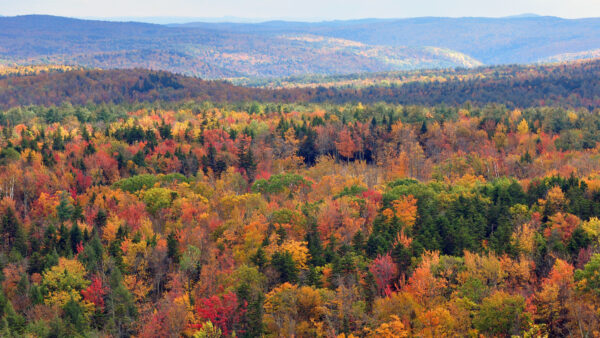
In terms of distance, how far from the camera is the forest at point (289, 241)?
63.6 meters

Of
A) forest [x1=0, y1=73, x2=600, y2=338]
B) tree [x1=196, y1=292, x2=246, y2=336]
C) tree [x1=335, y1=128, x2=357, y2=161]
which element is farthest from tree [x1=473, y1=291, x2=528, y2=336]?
tree [x1=335, y1=128, x2=357, y2=161]

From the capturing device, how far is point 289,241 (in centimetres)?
8262

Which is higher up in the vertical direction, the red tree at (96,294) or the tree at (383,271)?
the tree at (383,271)

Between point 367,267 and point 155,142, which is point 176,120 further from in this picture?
point 367,267

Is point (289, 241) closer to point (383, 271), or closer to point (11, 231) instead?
point (383, 271)

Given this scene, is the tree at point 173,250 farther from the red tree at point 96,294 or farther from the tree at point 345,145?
the tree at point 345,145

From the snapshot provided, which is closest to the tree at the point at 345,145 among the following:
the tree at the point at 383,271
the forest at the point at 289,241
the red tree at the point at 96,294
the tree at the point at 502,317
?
the forest at the point at 289,241

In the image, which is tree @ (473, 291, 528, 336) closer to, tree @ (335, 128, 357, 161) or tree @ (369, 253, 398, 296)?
tree @ (369, 253, 398, 296)

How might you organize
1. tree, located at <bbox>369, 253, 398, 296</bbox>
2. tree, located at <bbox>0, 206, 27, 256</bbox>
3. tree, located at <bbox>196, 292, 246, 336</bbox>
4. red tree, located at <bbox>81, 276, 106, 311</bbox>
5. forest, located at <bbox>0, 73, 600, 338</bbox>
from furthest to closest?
tree, located at <bbox>0, 206, 27, 256</bbox> → tree, located at <bbox>369, 253, 398, 296</bbox> → red tree, located at <bbox>81, 276, 106, 311</bbox> → tree, located at <bbox>196, 292, 246, 336</bbox> → forest, located at <bbox>0, 73, 600, 338</bbox>

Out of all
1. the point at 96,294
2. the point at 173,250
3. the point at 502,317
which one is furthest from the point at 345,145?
the point at 502,317

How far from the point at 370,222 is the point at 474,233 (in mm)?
16730

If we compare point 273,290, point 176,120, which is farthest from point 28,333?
point 176,120

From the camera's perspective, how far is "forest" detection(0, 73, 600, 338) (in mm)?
63625

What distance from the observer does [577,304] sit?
5881 cm
